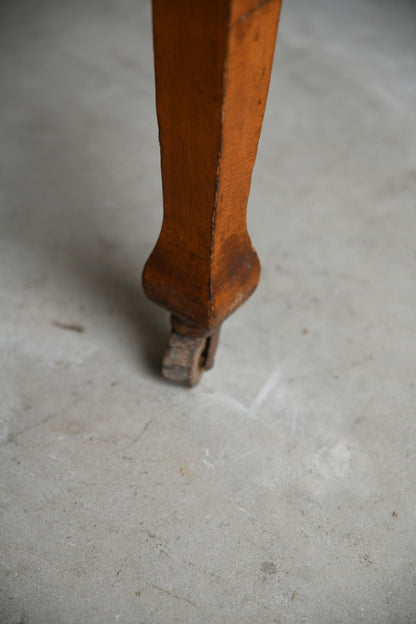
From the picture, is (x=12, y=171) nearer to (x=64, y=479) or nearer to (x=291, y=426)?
(x=64, y=479)

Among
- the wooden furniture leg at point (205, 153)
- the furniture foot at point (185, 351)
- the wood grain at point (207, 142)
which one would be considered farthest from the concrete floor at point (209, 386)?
the wood grain at point (207, 142)

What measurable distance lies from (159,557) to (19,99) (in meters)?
2.52

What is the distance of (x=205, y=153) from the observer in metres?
1.36

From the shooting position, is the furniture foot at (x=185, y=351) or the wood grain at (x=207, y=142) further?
the furniture foot at (x=185, y=351)

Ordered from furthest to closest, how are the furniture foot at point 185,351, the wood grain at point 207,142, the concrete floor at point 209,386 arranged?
the furniture foot at point 185,351 < the concrete floor at point 209,386 < the wood grain at point 207,142

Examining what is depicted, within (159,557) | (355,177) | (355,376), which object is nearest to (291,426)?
(355,376)

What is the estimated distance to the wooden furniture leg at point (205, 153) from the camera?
120cm

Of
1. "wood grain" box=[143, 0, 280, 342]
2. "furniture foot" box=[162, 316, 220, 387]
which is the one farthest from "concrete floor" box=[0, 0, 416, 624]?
"wood grain" box=[143, 0, 280, 342]

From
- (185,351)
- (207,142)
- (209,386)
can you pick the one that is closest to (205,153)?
(207,142)

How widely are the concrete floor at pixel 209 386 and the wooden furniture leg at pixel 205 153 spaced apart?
0.30 m

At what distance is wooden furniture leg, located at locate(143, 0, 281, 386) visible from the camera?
1.20 meters

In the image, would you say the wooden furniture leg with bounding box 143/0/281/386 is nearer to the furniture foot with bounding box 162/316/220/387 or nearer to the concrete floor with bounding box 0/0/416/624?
the furniture foot with bounding box 162/316/220/387

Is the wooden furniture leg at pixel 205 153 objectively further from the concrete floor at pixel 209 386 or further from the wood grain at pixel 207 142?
the concrete floor at pixel 209 386

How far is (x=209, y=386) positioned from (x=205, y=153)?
2.90ft
